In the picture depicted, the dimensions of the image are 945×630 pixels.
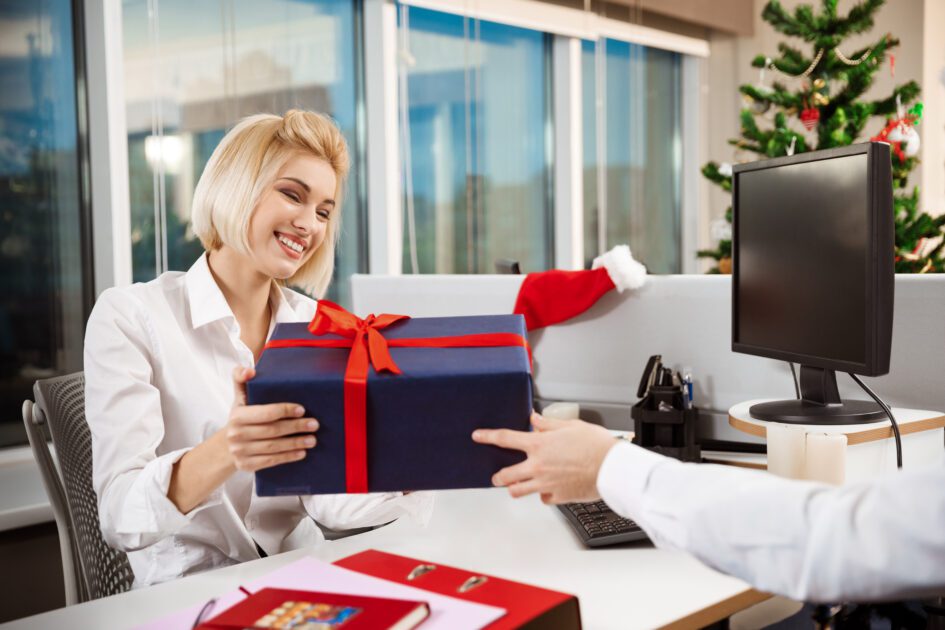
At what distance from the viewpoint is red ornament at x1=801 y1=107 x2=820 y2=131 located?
9.69ft

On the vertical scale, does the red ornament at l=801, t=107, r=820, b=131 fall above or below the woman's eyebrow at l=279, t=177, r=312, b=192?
above

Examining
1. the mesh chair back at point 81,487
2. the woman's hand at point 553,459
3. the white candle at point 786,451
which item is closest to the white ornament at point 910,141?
the white candle at point 786,451

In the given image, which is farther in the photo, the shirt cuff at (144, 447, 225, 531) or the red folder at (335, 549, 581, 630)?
the shirt cuff at (144, 447, 225, 531)

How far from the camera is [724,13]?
520cm

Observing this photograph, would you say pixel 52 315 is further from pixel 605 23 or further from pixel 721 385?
pixel 605 23

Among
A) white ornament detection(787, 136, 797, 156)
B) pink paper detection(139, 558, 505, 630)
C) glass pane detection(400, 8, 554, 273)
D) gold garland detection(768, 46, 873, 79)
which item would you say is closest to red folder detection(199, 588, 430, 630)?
pink paper detection(139, 558, 505, 630)

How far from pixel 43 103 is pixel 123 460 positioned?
1.93 m

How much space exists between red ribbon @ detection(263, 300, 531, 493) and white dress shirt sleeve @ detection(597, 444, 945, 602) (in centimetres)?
30

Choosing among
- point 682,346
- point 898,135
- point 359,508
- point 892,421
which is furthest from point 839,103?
point 359,508

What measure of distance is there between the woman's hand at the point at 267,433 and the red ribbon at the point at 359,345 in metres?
0.05

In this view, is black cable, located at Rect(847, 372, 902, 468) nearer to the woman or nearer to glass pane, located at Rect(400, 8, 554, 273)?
the woman

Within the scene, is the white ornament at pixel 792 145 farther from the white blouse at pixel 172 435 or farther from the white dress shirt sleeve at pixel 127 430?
the white dress shirt sleeve at pixel 127 430

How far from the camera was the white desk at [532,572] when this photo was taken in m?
0.93

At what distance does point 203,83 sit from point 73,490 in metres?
2.20
